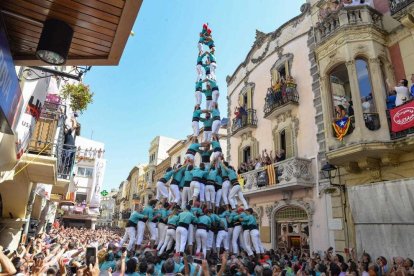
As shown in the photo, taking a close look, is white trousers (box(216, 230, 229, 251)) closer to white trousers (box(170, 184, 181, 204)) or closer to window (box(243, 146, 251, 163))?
white trousers (box(170, 184, 181, 204))

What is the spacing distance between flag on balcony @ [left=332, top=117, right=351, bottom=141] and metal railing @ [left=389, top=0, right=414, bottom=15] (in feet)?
13.8

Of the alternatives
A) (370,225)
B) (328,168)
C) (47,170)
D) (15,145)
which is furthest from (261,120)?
(15,145)

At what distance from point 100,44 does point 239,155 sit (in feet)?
55.7

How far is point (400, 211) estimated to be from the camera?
880 cm

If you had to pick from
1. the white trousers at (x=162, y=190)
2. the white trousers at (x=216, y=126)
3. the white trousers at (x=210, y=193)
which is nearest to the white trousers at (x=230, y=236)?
the white trousers at (x=210, y=193)

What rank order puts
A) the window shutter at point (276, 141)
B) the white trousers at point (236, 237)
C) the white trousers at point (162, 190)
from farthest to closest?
the window shutter at point (276, 141) < the white trousers at point (162, 190) < the white trousers at point (236, 237)

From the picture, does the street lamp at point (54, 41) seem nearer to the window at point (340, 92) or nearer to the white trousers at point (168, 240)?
the white trousers at point (168, 240)

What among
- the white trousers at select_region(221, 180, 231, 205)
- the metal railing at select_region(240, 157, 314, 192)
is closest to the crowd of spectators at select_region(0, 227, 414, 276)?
the white trousers at select_region(221, 180, 231, 205)

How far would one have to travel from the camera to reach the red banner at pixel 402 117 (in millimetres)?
9975

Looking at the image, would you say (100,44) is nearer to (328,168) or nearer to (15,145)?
(15,145)

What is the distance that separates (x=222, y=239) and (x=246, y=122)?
10213mm

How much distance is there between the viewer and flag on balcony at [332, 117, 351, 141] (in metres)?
11.7

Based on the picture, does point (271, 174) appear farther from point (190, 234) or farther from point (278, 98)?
point (190, 234)

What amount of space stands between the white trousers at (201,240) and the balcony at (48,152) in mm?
4648
